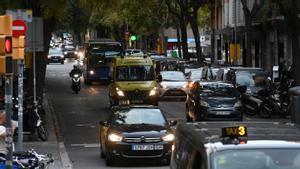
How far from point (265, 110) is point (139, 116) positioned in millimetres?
11725

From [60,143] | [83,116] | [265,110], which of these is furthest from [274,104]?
[60,143]

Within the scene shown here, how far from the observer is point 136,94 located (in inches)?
1225

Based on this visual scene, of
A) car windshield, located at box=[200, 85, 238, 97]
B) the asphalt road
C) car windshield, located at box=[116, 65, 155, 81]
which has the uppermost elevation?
car windshield, located at box=[116, 65, 155, 81]

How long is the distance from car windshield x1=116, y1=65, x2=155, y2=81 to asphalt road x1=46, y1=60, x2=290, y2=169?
1630 millimetres

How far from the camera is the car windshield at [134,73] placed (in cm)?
3231

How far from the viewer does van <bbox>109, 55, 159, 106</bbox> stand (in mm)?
31031

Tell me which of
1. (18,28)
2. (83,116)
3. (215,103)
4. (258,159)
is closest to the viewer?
(258,159)

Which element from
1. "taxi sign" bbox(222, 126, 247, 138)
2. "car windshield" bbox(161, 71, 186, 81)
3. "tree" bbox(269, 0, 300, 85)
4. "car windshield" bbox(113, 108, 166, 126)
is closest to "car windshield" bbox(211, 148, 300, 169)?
"taxi sign" bbox(222, 126, 247, 138)

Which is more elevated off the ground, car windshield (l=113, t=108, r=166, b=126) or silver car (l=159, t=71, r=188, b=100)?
car windshield (l=113, t=108, r=166, b=126)

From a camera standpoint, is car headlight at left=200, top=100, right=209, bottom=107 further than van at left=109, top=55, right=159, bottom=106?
No

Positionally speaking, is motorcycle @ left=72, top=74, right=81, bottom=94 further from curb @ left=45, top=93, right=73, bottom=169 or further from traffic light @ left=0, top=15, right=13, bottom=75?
traffic light @ left=0, top=15, right=13, bottom=75

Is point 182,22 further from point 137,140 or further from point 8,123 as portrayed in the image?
point 8,123

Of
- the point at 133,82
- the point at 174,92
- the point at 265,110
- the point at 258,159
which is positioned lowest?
the point at 265,110

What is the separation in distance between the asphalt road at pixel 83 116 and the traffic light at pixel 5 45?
6.47 m
